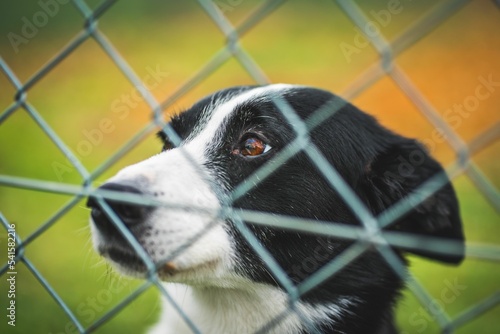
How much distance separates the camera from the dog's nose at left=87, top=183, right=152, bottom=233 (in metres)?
1.64

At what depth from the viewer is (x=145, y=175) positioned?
174cm

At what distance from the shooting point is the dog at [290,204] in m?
1.93

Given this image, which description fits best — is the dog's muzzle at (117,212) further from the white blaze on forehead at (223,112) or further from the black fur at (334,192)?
the white blaze on forehead at (223,112)

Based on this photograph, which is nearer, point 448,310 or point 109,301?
point 109,301

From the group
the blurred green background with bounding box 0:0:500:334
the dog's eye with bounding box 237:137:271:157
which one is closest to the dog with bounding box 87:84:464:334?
the dog's eye with bounding box 237:137:271:157

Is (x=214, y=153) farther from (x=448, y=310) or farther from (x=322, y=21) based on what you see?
(x=322, y=21)

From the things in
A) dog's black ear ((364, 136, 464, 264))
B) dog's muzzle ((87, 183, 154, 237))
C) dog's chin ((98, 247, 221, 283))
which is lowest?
dog's black ear ((364, 136, 464, 264))

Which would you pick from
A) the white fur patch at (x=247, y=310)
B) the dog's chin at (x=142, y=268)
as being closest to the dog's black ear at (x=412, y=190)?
the white fur patch at (x=247, y=310)

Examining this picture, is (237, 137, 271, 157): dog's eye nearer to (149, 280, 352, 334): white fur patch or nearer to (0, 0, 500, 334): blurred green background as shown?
(149, 280, 352, 334): white fur patch

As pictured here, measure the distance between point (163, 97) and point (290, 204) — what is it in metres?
5.11

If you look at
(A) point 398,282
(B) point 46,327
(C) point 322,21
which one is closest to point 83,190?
(A) point 398,282

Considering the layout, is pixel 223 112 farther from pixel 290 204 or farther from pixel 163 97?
pixel 163 97

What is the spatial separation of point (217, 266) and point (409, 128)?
16.3 ft

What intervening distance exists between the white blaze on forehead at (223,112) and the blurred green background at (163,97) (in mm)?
593
